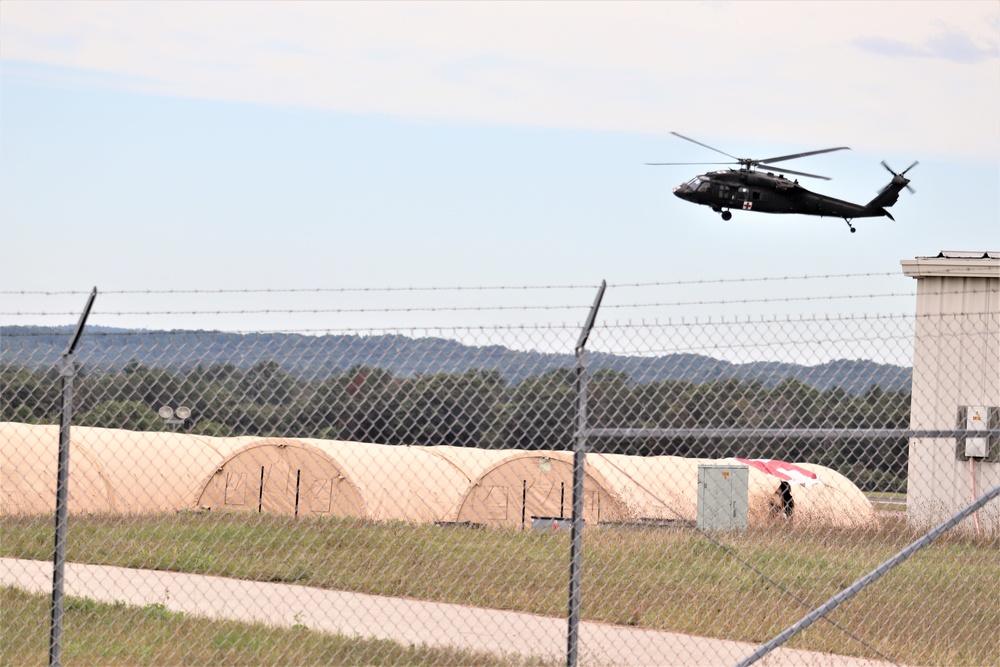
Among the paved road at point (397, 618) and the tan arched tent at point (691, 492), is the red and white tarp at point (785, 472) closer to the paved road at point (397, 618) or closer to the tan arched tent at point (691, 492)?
the tan arched tent at point (691, 492)

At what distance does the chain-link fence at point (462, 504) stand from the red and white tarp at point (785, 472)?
0.42 ft

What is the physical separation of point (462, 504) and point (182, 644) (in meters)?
11.0

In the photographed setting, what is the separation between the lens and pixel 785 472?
2341 cm

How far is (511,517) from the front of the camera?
19.7 metres

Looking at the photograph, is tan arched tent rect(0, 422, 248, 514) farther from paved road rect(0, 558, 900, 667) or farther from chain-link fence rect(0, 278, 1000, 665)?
paved road rect(0, 558, 900, 667)

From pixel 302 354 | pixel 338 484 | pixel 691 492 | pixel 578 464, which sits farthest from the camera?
pixel 691 492

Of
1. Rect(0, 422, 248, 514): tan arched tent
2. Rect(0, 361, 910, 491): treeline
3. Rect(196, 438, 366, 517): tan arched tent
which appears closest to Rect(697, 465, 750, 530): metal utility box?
Rect(196, 438, 366, 517): tan arched tent

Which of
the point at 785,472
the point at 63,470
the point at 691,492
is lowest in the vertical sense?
the point at 691,492

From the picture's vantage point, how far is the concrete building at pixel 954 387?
18.9 meters

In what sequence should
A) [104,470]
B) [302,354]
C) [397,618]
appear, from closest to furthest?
[302,354]
[397,618]
[104,470]

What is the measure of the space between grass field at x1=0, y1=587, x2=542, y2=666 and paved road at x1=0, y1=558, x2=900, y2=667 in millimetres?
427

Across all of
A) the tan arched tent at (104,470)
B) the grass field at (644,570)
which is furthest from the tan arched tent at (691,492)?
the tan arched tent at (104,470)

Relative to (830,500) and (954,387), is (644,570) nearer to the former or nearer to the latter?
(954,387)

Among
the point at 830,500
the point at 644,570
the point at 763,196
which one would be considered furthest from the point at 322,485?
the point at 763,196
